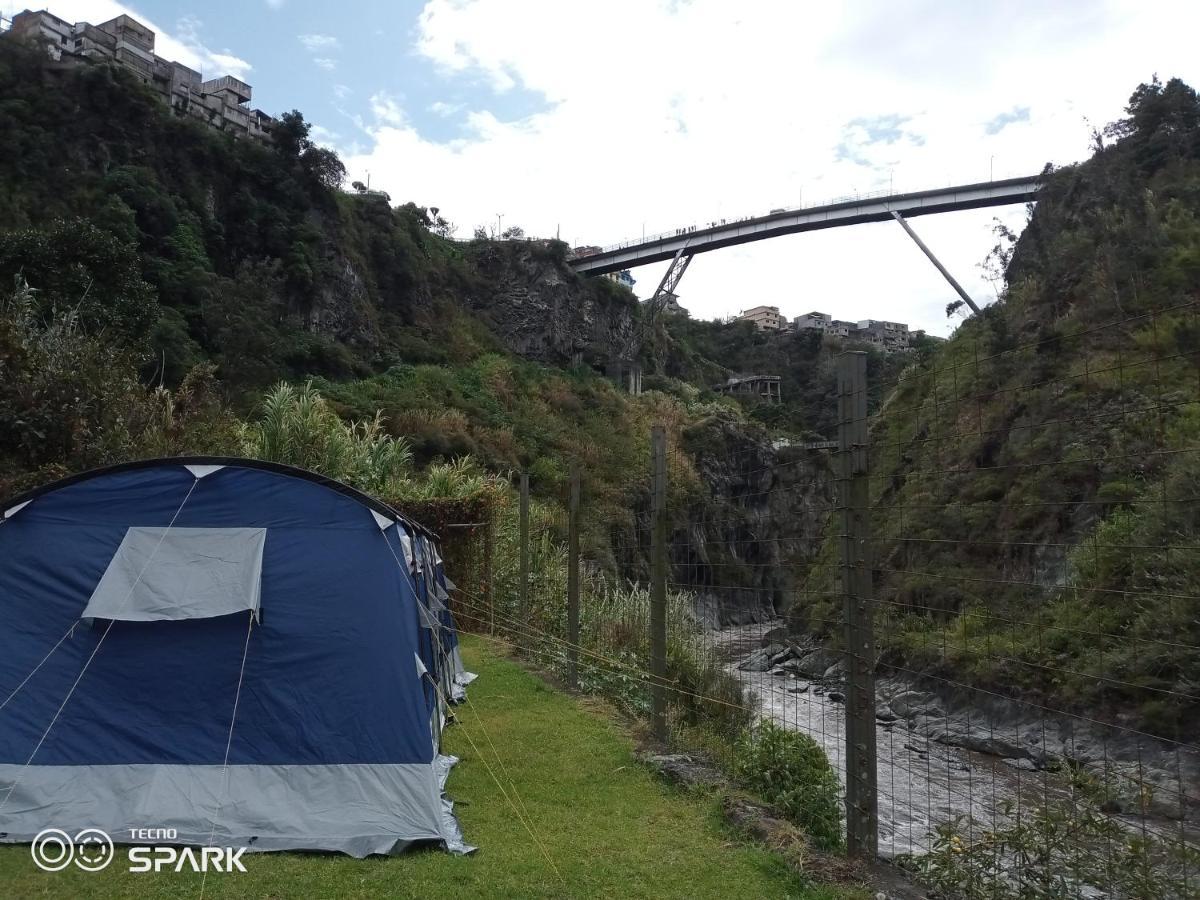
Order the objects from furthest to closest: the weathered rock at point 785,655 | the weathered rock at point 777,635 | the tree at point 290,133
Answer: the tree at point 290,133
the weathered rock at point 785,655
the weathered rock at point 777,635

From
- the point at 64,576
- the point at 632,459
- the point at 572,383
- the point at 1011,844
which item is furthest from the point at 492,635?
the point at 572,383

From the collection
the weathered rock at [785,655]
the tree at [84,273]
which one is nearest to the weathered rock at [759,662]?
the weathered rock at [785,655]

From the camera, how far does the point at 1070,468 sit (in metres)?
14.3

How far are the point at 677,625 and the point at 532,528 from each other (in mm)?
6041

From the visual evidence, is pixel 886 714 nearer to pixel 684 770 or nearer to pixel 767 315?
pixel 684 770

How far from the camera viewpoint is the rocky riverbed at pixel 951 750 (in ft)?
23.2

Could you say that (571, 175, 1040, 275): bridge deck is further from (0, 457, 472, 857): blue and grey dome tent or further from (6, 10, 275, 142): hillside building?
(0, 457, 472, 857): blue and grey dome tent

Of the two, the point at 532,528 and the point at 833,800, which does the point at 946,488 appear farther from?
the point at 833,800

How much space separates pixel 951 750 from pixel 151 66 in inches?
1940

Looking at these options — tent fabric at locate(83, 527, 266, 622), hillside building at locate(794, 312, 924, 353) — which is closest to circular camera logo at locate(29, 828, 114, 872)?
tent fabric at locate(83, 527, 266, 622)

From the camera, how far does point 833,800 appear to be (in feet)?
15.5

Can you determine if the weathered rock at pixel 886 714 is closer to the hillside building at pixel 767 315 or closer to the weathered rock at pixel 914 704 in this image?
the weathered rock at pixel 914 704

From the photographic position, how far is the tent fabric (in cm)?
474

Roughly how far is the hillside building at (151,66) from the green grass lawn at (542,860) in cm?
3469
